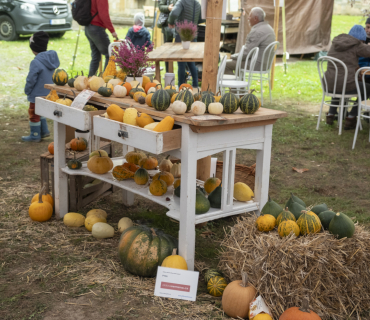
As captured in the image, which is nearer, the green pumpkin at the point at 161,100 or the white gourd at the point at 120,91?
the green pumpkin at the point at 161,100

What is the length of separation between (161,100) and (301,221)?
3.71 feet

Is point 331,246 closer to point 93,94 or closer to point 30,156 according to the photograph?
point 93,94

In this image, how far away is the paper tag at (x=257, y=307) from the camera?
233 cm

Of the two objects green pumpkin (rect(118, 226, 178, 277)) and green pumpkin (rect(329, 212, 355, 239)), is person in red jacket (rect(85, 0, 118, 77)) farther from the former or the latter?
green pumpkin (rect(329, 212, 355, 239))

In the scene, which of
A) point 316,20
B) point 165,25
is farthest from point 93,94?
point 316,20

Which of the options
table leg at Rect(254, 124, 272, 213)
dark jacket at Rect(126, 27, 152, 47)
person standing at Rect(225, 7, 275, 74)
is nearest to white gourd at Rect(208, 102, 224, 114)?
table leg at Rect(254, 124, 272, 213)

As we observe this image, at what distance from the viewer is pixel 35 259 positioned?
3066mm

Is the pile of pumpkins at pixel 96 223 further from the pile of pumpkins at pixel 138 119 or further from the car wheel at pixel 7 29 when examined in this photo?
the car wheel at pixel 7 29

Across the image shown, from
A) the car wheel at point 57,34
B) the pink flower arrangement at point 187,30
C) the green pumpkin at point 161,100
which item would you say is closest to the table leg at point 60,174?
the green pumpkin at point 161,100

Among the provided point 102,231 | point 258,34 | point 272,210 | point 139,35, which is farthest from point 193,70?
point 272,210

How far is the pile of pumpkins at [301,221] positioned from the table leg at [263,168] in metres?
0.33

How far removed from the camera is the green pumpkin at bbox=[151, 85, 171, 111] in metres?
2.78

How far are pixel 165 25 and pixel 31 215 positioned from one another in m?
6.20

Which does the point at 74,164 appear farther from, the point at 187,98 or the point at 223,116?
the point at 223,116
